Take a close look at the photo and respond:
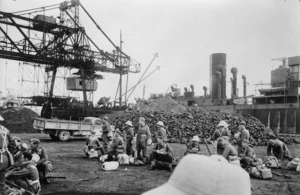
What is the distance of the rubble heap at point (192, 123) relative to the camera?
78.7 feet

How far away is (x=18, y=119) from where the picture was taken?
28.5 m

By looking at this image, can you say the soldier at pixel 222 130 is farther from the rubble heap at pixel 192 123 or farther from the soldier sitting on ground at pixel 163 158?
the rubble heap at pixel 192 123

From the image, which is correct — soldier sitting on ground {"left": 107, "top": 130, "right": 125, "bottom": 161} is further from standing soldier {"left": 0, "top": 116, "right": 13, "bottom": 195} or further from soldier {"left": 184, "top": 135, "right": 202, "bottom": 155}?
standing soldier {"left": 0, "top": 116, "right": 13, "bottom": 195}

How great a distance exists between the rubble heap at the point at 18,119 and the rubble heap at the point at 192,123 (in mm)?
8401

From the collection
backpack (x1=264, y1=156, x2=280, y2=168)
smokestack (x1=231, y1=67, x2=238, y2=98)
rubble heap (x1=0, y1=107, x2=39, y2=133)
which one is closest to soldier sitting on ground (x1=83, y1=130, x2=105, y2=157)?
backpack (x1=264, y1=156, x2=280, y2=168)

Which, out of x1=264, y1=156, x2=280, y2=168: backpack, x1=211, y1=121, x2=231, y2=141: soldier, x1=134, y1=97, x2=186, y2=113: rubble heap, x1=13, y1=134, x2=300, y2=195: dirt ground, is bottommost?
x1=13, y1=134, x2=300, y2=195: dirt ground

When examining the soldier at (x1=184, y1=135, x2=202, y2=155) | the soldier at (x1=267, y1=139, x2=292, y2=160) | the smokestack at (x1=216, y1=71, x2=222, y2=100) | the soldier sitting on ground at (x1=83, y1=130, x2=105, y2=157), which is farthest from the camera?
the smokestack at (x1=216, y1=71, x2=222, y2=100)

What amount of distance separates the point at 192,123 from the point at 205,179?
81.8 ft

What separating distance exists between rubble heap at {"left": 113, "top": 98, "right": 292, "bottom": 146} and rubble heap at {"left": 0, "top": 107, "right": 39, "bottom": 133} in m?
8.40

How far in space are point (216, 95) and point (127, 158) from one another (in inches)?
1365

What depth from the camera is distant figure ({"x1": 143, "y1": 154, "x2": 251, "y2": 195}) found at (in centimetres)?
102

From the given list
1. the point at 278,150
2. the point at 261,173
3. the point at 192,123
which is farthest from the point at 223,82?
the point at 261,173

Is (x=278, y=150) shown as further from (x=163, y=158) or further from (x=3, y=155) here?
(x=3, y=155)

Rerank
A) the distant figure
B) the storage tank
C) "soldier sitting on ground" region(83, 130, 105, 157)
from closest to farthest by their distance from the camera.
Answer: the distant figure, "soldier sitting on ground" region(83, 130, 105, 157), the storage tank
